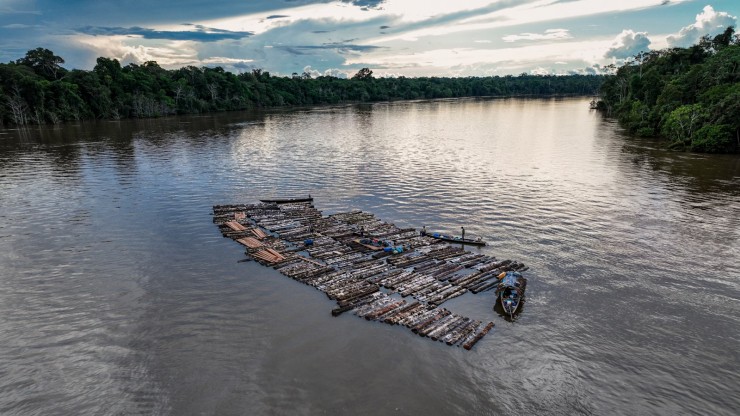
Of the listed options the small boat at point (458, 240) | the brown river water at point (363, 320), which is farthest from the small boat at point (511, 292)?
the small boat at point (458, 240)

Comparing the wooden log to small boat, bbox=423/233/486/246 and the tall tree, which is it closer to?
small boat, bbox=423/233/486/246

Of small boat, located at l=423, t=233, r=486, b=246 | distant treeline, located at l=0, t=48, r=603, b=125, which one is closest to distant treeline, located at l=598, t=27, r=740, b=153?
small boat, located at l=423, t=233, r=486, b=246

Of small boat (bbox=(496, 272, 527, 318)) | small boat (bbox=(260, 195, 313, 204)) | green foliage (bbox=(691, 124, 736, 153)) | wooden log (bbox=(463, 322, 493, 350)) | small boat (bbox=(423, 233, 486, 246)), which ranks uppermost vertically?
green foliage (bbox=(691, 124, 736, 153))

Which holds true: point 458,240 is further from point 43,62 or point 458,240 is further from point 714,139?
point 43,62

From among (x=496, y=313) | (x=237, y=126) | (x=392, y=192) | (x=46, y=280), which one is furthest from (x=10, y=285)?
(x=237, y=126)

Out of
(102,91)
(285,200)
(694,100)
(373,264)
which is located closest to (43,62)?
(102,91)
